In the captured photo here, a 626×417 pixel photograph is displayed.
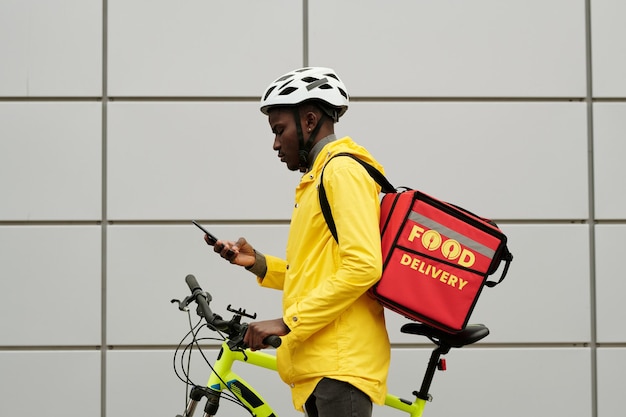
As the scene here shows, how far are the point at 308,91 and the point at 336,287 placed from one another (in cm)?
69

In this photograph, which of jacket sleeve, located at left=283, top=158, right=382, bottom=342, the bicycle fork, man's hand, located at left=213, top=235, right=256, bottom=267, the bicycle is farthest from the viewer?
the bicycle fork

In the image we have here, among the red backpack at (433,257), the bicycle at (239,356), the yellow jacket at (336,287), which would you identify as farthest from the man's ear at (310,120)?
the bicycle at (239,356)

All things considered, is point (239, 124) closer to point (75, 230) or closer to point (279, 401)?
point (75, 230)

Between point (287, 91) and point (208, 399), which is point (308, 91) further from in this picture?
point (208, 399)

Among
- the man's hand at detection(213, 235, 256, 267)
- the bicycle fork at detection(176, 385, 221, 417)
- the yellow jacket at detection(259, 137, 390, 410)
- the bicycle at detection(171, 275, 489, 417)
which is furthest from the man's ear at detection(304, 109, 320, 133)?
the bicycle fork at detection(176, 385, 221, 417)

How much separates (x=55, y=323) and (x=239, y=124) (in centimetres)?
152

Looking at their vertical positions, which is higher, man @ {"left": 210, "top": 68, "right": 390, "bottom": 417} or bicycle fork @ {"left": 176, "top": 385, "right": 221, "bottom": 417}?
man @ {"left": 210, "top": 68, "right": 390, "bottom": 417}

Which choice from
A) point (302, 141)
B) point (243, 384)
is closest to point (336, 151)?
point (302, 141)

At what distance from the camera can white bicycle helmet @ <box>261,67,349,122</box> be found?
2666 mm

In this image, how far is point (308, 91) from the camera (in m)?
2.67

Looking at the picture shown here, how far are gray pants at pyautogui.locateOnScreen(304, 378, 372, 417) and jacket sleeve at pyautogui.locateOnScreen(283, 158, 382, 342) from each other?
0.18 meters

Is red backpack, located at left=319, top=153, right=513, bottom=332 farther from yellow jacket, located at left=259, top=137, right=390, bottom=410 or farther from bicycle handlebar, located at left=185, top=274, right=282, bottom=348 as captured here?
bicycle handlebar, located at left=185, top=274, right=282, bottom=348

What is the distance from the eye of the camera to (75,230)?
14.6 ft

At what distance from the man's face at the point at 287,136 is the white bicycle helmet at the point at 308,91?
0.13 feet
